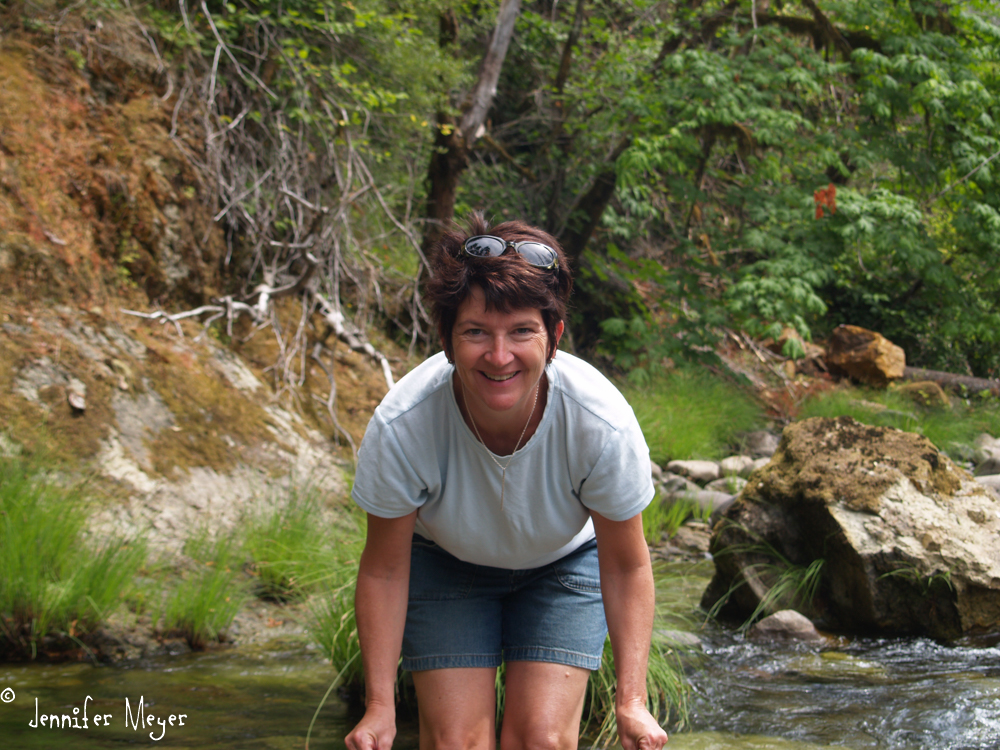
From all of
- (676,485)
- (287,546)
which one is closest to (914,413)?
(676,485)

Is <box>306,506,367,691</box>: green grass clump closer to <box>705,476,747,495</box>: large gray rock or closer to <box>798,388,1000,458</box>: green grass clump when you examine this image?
<box>705,476,747,495</box>: large gray rock

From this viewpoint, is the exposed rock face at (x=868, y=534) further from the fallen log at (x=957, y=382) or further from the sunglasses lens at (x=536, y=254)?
the fallen log at (x=957, y=382)

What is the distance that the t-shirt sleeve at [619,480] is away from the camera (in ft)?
6.28

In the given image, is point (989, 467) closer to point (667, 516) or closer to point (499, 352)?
point (667, 516)

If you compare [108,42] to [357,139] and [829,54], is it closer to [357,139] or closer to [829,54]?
[357,139]

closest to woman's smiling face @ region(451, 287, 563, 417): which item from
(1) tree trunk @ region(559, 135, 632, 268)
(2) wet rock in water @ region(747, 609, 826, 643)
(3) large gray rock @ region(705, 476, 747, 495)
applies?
(2) wet rock in water @ region(747, 609, 826, 643)

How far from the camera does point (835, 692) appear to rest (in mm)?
3295

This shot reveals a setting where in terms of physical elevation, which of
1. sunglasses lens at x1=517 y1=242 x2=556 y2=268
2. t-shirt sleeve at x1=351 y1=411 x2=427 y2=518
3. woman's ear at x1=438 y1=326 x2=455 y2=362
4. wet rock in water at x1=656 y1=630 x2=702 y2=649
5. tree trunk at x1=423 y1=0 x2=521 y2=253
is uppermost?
tree trunk at x1=423 y1=0 x2=521 y2=253

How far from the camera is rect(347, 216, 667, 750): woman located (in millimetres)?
1876

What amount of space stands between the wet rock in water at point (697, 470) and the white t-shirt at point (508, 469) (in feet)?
18.2

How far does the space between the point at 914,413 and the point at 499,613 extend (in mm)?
7942

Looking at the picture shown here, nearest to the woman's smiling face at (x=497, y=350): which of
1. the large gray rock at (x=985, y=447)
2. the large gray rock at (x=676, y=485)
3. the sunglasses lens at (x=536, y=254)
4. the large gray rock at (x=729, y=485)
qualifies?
the sunglasses lens at (x=536, y=254)

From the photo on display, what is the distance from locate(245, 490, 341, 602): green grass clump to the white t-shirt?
191 cm

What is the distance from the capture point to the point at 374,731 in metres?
1.83
